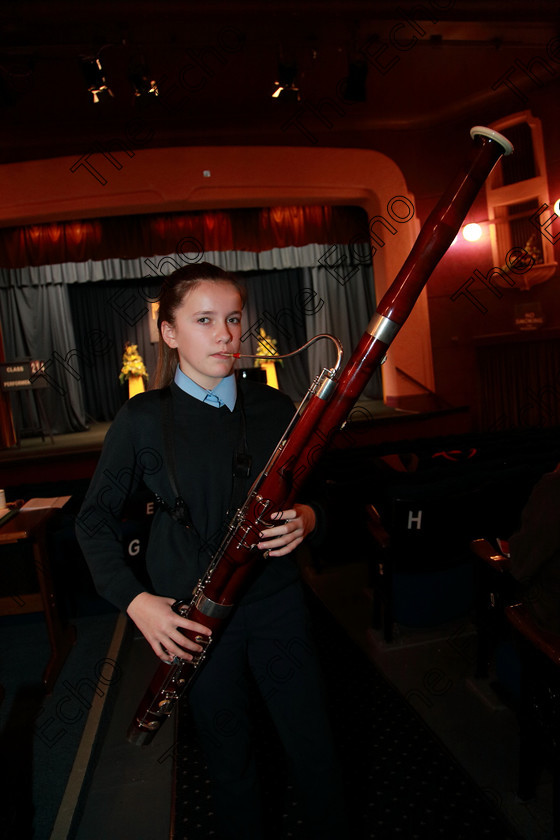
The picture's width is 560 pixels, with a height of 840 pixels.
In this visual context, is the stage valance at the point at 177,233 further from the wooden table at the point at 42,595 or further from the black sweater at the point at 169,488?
the black sweater at the point at 169,488

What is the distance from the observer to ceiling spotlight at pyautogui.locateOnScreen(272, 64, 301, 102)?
534cm

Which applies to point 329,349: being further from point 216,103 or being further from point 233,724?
point 233,724

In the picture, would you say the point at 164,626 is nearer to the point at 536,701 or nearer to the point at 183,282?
the point at 183,282

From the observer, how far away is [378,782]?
6.63 feet

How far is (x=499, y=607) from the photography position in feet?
7.58

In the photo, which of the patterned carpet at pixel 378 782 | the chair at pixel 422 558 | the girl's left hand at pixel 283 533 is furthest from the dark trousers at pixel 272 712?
the chair at pixel 422 558

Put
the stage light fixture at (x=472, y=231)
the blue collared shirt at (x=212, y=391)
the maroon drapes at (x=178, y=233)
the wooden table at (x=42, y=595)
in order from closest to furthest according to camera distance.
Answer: the blue collared shirt at (x=212, y=391) < the wooden table at (x=42, y=595) < the stage light fixture at (x=472, y=231) < the maroon drapes at (x=178, y=233)

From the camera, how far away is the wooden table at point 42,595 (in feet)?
9.29

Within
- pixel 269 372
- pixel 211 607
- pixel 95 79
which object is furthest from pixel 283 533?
pixel 269 372

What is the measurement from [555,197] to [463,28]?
2.29 metres

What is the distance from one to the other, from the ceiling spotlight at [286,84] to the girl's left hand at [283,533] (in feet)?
17.1

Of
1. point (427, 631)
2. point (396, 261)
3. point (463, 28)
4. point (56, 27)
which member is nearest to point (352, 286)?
point (396, 261)

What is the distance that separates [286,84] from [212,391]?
5.20 meters

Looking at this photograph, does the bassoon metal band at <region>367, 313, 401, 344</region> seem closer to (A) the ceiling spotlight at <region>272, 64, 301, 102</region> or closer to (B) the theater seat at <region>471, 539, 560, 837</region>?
(B) the theater seat at <region>471, 539, 560, 837</region>
